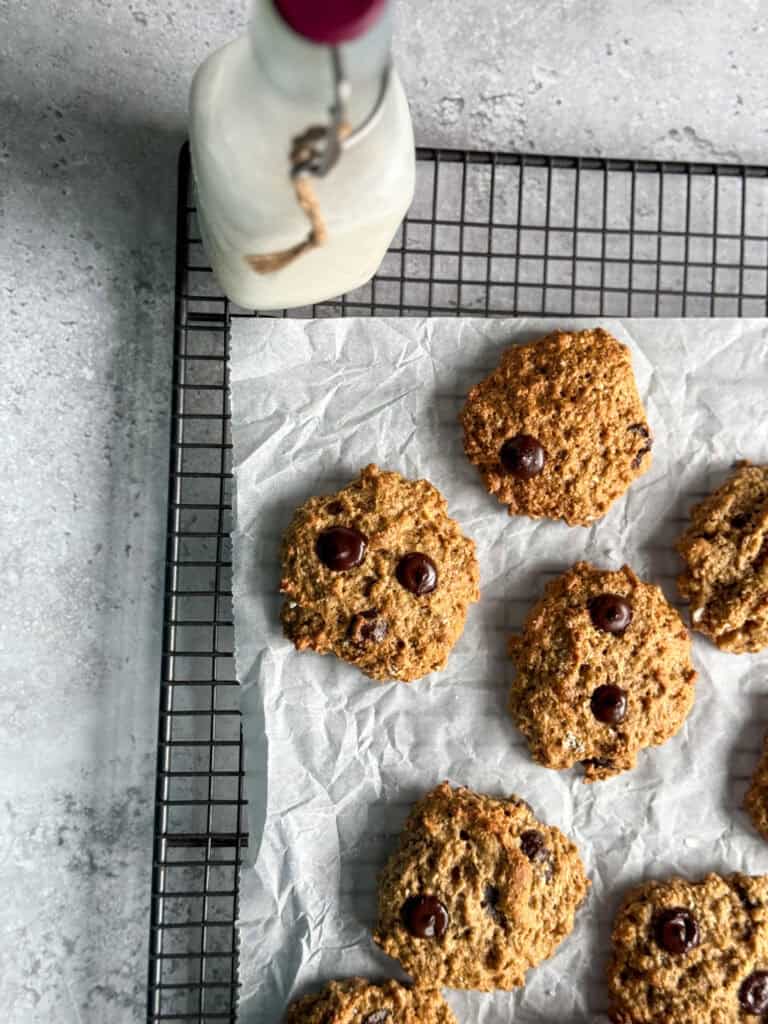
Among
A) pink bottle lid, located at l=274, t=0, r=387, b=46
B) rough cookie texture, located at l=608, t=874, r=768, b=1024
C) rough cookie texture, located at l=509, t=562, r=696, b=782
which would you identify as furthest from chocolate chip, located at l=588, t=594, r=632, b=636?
pink bottle lid, located at l=274, t=0, r=387, b=46

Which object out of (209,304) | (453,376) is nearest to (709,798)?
(453,376)

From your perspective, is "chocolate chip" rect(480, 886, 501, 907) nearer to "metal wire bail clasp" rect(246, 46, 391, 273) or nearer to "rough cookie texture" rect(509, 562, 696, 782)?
"rough cookie texture" rect(509, 562, 696, 782)

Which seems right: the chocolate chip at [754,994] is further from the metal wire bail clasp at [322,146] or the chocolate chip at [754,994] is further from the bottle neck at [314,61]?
the bottle neck at [314,61]

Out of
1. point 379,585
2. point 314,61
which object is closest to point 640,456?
point 379,585

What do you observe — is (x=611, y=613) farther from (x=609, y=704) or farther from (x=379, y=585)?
(x=379, y=585)

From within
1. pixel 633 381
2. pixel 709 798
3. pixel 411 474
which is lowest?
pixel 709 798

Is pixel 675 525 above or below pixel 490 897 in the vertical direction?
above

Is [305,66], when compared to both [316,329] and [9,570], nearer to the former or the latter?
[316,329]
